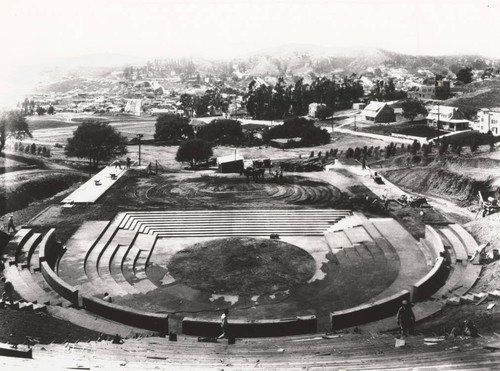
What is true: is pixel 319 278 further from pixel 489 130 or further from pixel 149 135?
pixel 149 135

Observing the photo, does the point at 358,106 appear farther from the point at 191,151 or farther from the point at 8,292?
the point at 8,292

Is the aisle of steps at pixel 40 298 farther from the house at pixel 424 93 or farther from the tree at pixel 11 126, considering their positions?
the house at pixel 424 93

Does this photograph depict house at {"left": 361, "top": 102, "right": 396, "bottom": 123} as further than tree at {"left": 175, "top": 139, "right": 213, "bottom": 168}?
Yes

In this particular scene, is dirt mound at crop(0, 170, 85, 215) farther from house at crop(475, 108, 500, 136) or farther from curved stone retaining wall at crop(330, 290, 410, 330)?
house at crop(475, 108, 500, 136)

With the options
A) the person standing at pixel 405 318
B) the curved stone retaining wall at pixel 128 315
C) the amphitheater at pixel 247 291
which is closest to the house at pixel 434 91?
the amphitheater at pixel 247 291

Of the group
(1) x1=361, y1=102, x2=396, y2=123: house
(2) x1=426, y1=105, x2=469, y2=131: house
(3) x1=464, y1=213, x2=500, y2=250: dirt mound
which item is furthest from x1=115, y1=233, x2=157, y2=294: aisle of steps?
(1) x1=361, y1=102, x2=396, y2=123: house

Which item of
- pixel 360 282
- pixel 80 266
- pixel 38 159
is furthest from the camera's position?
pixel 38 159

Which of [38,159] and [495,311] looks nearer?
[495,311]

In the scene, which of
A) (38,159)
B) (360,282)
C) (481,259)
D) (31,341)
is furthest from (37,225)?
(38,159)
